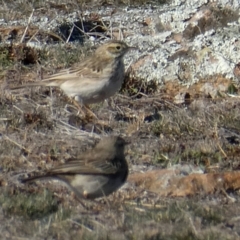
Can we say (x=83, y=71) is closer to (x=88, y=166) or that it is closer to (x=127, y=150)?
(x=127, y=150)

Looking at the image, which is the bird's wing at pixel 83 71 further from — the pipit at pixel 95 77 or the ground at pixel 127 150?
the ground at pixel 127 150

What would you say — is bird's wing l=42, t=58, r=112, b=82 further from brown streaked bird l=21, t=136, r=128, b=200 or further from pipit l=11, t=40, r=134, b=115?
brown streaked bird l=21, t=136, r=128, b=200

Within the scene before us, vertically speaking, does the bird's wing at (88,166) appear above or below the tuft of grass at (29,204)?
above

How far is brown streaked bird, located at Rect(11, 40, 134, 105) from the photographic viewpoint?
10.6 meters

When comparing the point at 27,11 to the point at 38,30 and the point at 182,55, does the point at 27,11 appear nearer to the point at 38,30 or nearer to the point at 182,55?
the point at 38,30

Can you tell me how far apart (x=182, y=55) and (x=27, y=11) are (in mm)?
2749

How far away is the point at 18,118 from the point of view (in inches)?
395

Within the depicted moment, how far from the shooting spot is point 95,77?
1074 centimetres

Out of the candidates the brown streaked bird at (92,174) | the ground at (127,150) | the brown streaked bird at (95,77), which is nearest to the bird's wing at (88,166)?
the brown streaked bird at (92,174)

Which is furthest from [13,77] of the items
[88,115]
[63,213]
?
[63,213]

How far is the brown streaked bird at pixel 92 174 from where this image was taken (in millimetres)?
7746

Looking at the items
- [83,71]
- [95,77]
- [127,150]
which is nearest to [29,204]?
[127,150]

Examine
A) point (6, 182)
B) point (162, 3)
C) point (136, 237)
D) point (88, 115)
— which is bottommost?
point (162, 3)

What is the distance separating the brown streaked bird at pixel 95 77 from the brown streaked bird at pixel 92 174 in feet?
8.17
